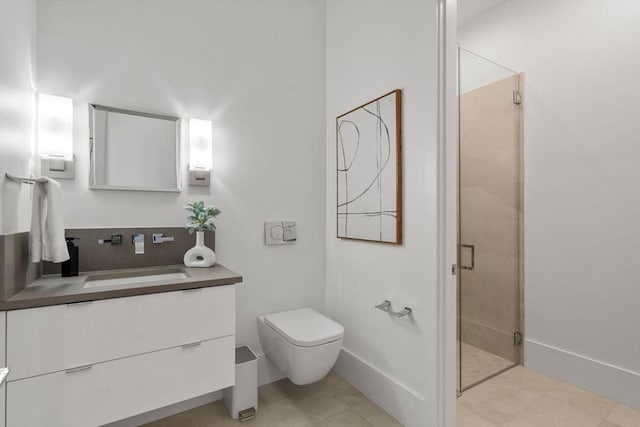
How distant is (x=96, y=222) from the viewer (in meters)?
1.63

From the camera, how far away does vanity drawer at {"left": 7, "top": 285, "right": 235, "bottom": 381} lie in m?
1.09

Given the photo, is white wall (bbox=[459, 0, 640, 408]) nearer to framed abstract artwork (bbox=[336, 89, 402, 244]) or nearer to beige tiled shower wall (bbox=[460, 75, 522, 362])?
beige tiled shower wall (bbox=[460, 75, 522, 362])

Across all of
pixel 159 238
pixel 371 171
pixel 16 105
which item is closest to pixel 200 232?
pixel 159 238

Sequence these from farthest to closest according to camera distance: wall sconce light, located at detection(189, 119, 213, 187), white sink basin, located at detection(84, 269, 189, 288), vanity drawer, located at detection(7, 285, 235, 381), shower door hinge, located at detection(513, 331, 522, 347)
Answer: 1. shower door hinge, located at detection(513, 331, 522, 347)
2. wall sconce light, located at detection(189, 119, 213, 187)
3. white sink basin, located at detection(84, 269, 189, 288)
4. vanity drawer, located at detection(7, 285, 235, 381)

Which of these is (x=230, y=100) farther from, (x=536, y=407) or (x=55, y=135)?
(x=536, y=407)

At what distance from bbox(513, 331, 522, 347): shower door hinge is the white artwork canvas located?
1.72 metres

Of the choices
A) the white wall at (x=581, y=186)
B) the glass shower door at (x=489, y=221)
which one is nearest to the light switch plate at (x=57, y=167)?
the glass shower door at (x=489, y=221)

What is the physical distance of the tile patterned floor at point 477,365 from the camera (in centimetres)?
200

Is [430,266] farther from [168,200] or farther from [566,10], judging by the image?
[566,10]

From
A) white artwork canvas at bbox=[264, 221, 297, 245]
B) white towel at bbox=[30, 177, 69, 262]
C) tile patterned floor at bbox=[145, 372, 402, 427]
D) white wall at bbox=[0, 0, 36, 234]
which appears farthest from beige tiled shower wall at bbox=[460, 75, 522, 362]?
white wall at bbox=[0, 0, 36, 234]

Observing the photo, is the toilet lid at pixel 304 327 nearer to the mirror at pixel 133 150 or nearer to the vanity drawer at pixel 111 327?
the vanity drawer at pixel 111 327

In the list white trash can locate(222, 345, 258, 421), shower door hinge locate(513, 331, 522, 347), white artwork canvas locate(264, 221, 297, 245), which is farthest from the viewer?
shower door hinge locate(513, 331, 522, 347)

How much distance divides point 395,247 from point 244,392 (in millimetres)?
1158

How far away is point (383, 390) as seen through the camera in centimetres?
181
